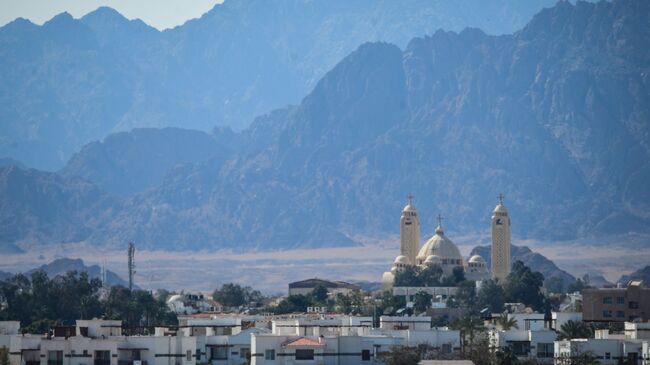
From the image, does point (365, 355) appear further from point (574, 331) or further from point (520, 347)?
point (574, 331)

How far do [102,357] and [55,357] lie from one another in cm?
229

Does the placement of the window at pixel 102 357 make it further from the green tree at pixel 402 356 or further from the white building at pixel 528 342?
the white building at pixel 528 342

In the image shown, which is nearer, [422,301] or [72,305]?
[72,305]

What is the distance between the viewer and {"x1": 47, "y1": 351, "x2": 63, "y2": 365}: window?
91.5m

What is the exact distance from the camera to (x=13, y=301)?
6353 inches

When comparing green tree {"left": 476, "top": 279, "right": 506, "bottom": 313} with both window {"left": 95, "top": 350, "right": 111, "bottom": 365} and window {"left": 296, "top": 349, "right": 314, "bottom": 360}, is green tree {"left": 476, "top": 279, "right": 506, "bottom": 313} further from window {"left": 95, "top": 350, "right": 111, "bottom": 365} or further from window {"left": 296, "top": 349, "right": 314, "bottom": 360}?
window {"left": 95, "top": 350, "right": 111, "bottom": 365}

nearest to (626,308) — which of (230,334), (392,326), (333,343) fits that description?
(392,326)

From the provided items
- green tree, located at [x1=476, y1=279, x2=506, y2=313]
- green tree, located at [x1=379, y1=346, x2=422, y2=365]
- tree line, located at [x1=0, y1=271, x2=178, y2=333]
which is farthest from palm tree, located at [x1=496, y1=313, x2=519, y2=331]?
green tree, located at [x1=476, y1=279, x2=506, y2=313]

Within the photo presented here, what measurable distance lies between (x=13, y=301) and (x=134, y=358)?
71555mm

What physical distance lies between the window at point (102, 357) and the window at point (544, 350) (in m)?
26.2

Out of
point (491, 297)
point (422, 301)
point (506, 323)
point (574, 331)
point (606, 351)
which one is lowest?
point (606, 351)

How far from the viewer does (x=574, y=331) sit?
120 m

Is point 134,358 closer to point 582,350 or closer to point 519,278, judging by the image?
point 582,350

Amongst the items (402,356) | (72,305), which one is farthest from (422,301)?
(402,356)
